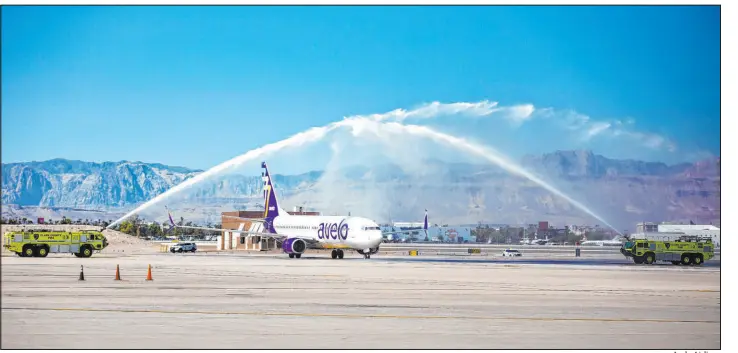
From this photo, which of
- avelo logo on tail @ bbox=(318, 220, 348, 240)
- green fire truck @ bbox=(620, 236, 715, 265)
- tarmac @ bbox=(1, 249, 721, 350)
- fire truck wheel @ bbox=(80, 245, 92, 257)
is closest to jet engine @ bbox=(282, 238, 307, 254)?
avelo logo on tail @ bbox=(318, 220, 348, 240)

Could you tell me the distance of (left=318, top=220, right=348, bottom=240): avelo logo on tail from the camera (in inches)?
3814

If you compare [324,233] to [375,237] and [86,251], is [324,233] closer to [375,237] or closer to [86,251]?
[375,237]

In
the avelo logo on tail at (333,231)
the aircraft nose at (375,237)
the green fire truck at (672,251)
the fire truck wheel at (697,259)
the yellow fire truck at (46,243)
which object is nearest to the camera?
the fire truck wheel at (697,259)

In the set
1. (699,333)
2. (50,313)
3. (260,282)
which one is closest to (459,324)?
(699,333)

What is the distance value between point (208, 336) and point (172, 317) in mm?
5177

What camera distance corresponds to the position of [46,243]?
94.0 meters

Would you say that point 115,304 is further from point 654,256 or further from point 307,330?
point 654,256

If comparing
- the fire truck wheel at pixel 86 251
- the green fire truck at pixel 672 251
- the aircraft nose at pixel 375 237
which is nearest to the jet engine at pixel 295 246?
the aircraft nose at pixel 375 237

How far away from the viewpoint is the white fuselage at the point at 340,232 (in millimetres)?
95812

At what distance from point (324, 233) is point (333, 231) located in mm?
1816

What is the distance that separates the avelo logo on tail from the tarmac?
44.6 metres

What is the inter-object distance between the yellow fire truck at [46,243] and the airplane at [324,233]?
1153 centimetres

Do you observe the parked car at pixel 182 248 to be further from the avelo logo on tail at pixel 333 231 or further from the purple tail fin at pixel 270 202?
the avelo logo on tail at pixel 333 231

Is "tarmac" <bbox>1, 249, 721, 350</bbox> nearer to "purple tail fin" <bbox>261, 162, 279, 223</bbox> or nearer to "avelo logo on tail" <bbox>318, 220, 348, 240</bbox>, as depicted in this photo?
"avelo logo on tail" <bbox>318, 220, 348, 240</bbox>
